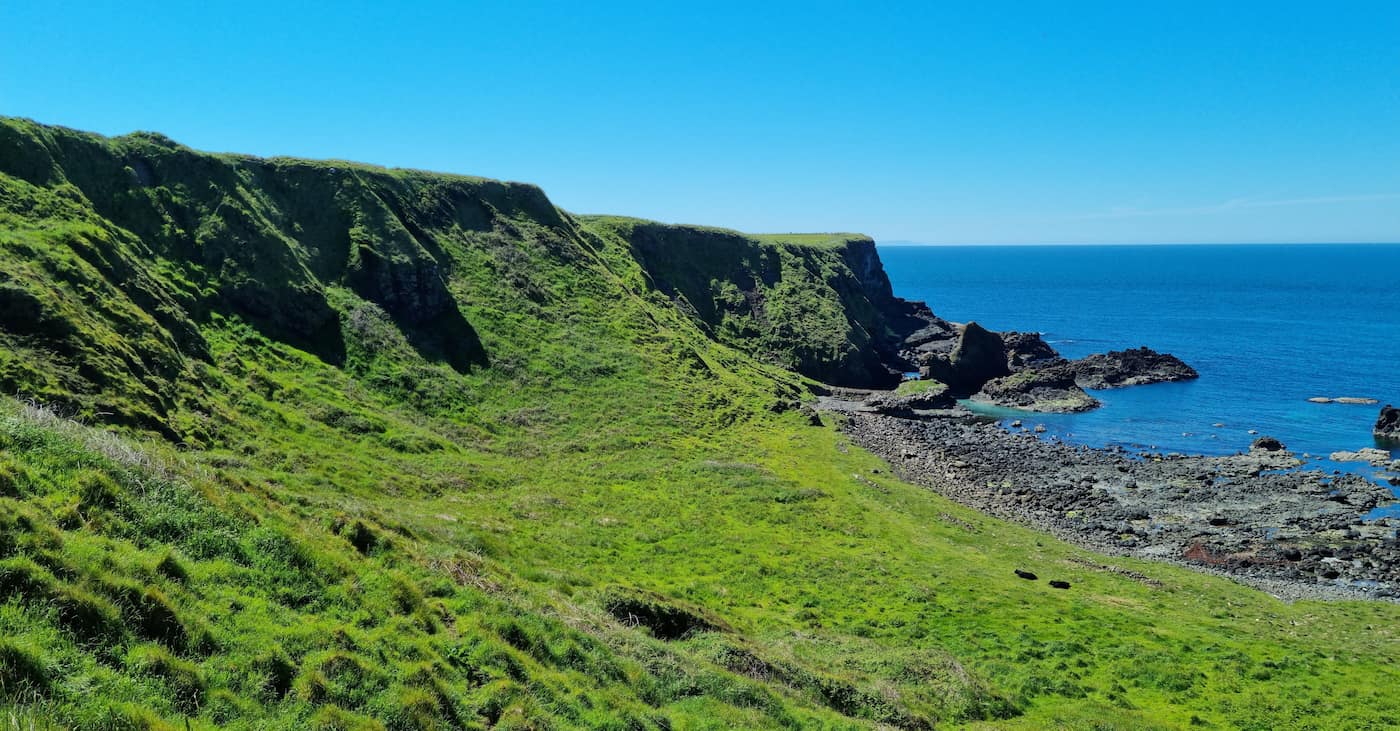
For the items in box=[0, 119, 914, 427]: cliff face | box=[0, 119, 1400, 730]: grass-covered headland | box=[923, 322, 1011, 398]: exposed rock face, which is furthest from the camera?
box=[923, 322, 1011, 398]: exposed rock face

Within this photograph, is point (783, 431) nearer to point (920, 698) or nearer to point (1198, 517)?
Result: point (1198, 517)

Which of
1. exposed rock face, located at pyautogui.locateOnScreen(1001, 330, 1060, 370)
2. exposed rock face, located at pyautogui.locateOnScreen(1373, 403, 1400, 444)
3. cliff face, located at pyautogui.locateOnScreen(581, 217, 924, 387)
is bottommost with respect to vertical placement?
Answer: exposed rock face, located at pyautogui.locateOnScreen(1373, 403, 1400, 444)

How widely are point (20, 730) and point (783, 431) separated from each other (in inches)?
2813

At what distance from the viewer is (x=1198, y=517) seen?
5922 cm

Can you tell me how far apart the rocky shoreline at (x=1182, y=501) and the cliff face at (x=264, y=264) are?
40.1 m

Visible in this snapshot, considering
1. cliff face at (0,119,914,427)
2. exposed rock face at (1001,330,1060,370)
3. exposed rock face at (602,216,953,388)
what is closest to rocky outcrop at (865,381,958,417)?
exposed rock face at (602,216,953,388)

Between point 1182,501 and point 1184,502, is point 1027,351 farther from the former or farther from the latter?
point 1184,502

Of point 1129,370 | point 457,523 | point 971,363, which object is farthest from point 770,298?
point 457,523

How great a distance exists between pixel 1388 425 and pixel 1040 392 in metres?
37.5

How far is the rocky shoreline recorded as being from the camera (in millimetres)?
49438

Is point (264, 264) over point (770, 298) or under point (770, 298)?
over

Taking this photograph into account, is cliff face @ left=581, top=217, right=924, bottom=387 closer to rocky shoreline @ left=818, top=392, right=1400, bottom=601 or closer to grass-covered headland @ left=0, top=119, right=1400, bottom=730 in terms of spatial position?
grass-covered headland @ left=0, top=119, right=1400, bottom=730

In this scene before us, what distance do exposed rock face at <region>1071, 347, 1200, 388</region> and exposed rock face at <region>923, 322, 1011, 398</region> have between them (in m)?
14.7

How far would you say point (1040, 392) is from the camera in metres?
108
